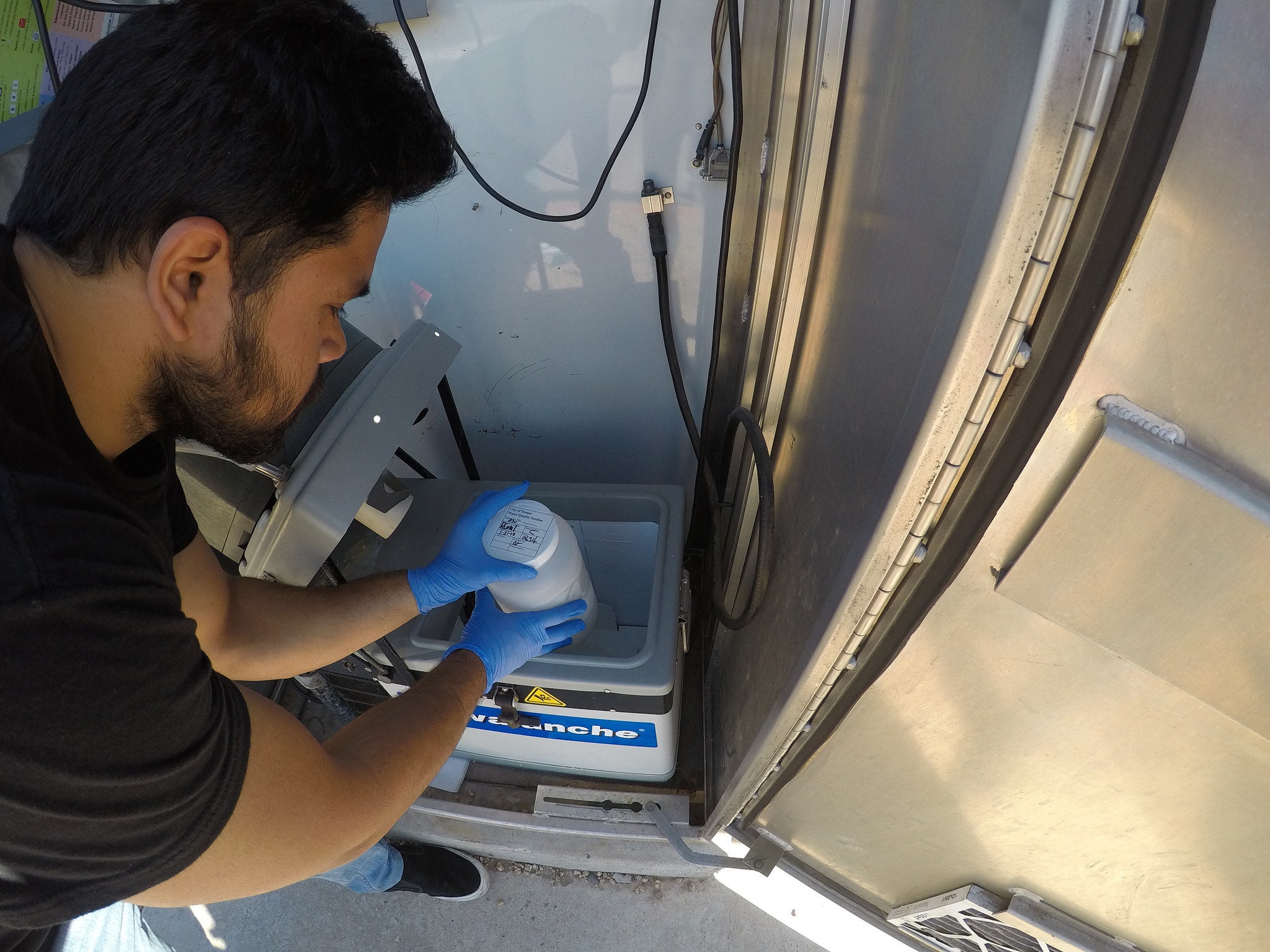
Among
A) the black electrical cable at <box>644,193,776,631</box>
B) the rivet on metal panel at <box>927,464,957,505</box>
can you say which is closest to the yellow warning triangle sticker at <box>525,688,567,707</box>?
the black electrical cable at <box>644,193,776,631</box>

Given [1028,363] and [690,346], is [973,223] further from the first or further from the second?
[690,346]

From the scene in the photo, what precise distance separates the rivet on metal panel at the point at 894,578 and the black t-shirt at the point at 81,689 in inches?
24.0

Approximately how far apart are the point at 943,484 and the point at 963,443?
4 centimetres

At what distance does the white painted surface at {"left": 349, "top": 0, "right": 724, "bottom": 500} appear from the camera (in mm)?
1047

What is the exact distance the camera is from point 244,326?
2.19ft

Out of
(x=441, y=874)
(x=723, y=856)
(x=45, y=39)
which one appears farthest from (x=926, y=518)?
(x=441, y=874)

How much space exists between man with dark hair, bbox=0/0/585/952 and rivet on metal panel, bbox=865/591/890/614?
23.7 inches

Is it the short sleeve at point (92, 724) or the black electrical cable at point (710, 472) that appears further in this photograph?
the black electrical cable at point (710, 472)

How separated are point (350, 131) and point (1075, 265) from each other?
2.03 feet

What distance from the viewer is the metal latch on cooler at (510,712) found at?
47.7 inches

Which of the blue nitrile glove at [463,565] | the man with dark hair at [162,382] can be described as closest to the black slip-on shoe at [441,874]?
the blue nitrile glove at [463,565]

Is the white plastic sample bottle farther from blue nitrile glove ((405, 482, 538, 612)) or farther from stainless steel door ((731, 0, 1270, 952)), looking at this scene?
stainless steel door ((731, 0, 1270, 952))

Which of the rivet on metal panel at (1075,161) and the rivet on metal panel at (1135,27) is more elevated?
the rivet on metal panel at (1135,27)

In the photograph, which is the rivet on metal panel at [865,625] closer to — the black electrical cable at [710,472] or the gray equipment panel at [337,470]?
the black electrical cable at [710,472]
